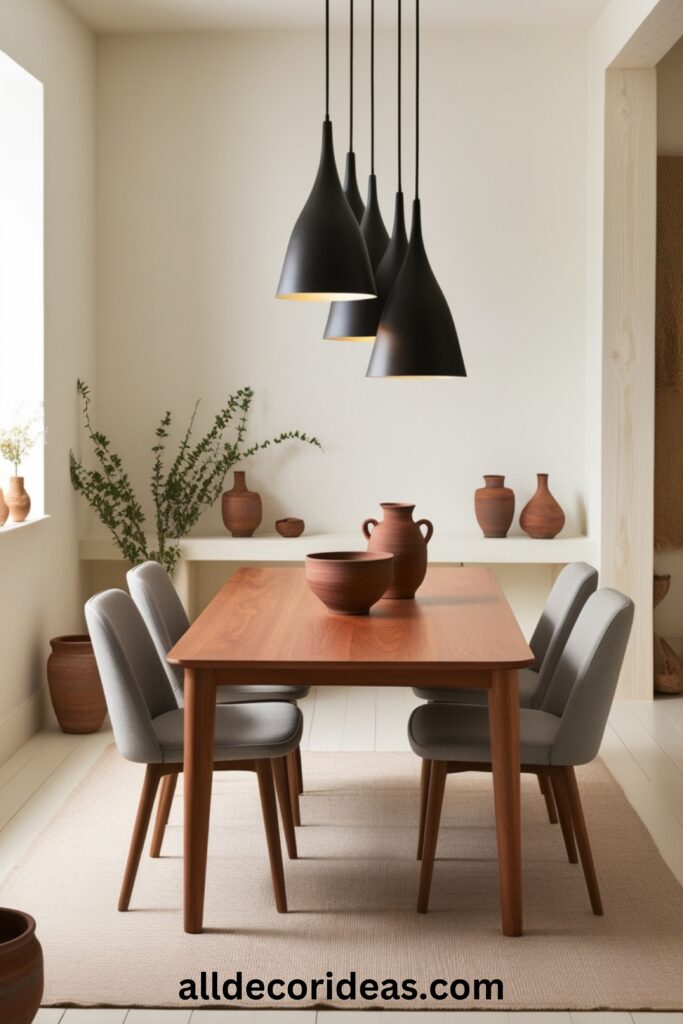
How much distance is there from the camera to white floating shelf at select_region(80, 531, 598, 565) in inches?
206

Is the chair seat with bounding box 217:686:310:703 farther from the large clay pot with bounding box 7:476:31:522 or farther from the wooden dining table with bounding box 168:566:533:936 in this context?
the large clay pot with bounding box 7:476:31:522

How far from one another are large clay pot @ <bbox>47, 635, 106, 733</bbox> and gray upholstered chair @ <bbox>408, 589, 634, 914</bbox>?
1.97m

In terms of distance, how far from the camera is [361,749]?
4.49m

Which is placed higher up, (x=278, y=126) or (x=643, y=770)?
(x=278, y=126)

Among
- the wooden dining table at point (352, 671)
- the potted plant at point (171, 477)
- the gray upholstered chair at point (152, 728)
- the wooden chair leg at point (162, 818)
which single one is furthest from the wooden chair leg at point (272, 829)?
the potted plant at point (171, 477)

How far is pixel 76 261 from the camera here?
524 centimetres

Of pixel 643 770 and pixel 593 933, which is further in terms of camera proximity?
pixel 643 770

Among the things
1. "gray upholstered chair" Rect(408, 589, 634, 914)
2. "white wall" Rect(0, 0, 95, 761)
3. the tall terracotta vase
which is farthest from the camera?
the tall terracotta vase

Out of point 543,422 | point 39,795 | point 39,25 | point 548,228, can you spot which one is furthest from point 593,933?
point 39,25

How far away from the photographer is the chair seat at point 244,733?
290 centimetres

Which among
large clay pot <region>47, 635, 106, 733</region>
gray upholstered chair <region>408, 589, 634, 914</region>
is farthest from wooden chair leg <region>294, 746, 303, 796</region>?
large clay pot <region>47, 635, 106, 733</region>

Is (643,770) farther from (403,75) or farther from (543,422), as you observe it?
(403,75)

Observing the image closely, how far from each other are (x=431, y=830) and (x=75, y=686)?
85.2 inches

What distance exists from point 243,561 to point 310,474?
0.56 metres
